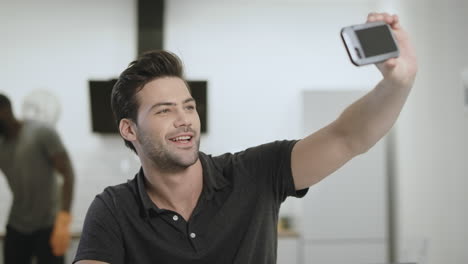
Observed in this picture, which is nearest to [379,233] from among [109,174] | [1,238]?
[109,174]

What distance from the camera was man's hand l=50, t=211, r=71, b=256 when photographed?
8.79 ft

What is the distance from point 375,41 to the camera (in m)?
0.85

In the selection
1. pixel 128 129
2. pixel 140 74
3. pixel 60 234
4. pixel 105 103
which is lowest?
pixel 60 234

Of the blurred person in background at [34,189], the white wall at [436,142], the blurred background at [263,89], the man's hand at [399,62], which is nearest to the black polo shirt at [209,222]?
the man's hand at [399,62]

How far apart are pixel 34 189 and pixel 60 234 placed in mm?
346

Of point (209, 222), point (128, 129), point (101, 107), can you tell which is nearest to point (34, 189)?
point (101, 107)

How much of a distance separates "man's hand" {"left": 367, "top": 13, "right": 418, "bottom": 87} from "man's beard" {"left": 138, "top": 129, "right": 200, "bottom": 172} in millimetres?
458

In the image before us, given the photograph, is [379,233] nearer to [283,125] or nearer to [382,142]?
[382,142]

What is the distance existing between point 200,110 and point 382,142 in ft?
4.09

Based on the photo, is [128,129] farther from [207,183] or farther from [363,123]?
[363,123]

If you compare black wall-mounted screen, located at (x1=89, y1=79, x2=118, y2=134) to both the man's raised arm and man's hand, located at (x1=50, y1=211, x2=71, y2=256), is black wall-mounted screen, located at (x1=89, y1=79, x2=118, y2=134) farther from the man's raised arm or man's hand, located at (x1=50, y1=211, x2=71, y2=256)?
the man's raised arm

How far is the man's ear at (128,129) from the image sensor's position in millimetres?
1263

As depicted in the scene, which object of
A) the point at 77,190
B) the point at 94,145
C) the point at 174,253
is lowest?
the point at 77,190

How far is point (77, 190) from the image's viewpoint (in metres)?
3.47
